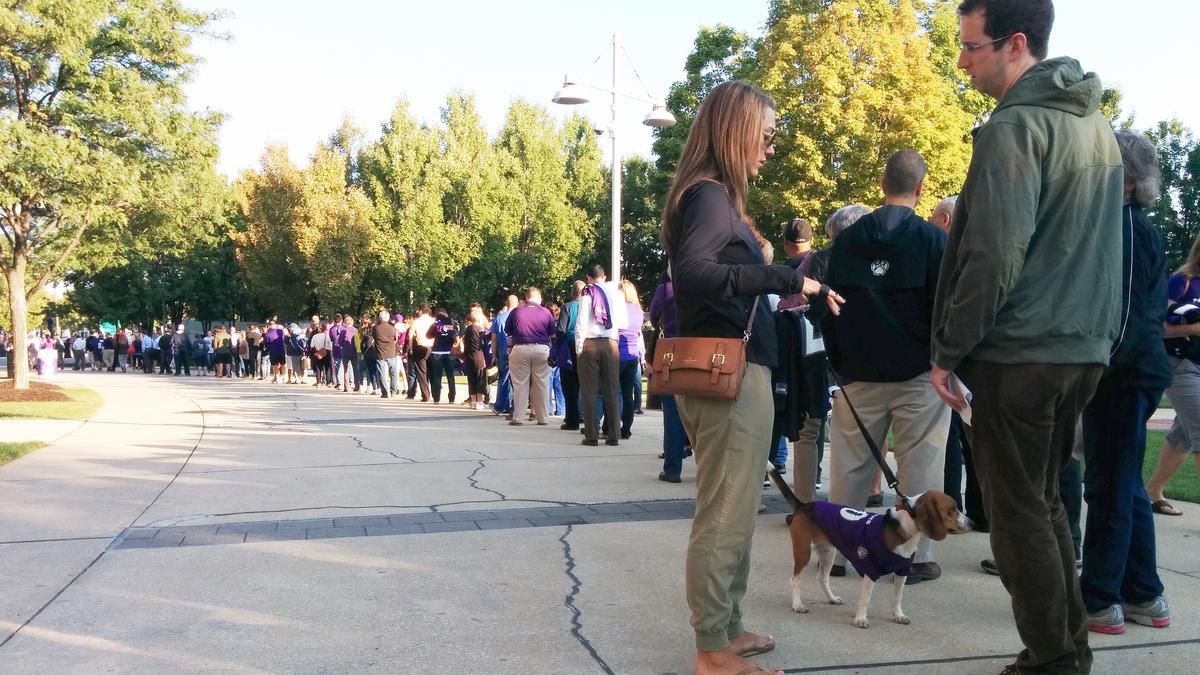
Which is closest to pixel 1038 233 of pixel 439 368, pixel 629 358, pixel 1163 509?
pixel 1163 509

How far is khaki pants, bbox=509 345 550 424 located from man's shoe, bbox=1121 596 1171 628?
9.33 meters

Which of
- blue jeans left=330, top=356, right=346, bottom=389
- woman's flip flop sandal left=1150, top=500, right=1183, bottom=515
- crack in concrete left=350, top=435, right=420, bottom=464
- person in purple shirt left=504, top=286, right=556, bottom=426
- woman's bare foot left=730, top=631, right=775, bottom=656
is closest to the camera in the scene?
woman's bare foot left=730, top=631, right=775, bottom=656

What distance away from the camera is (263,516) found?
632 cm

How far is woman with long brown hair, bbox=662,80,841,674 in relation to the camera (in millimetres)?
3127

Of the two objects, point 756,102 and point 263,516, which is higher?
point 756,102

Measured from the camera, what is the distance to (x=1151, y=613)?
382 centimetres

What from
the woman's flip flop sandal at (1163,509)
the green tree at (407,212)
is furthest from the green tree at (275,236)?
the woman's flip flop sandal at (1163,509)

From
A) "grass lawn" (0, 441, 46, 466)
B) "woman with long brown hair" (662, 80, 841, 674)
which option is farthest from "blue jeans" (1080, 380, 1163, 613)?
"grass lawn" (0, 441, 46, 466)

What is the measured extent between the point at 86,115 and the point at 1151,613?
64.7ft

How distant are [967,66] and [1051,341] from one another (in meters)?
0.94

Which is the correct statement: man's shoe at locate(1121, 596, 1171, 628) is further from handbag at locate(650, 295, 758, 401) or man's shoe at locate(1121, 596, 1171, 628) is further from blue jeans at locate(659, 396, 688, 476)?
blue jeans at locate(659, 396, 688, 476)

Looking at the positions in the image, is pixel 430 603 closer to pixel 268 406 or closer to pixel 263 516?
pixel 263 516

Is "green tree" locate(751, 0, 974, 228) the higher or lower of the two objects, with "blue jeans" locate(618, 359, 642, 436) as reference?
higher

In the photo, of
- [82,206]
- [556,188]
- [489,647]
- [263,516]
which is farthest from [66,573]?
[556,188]
